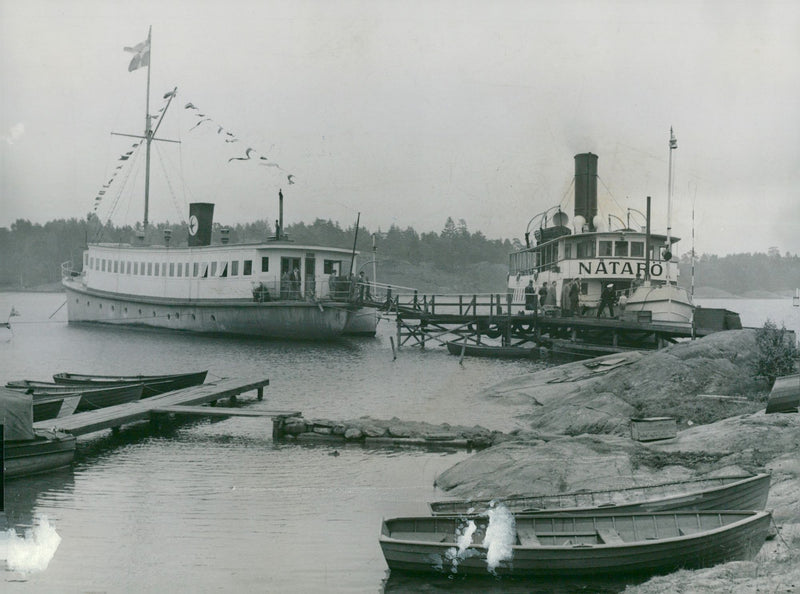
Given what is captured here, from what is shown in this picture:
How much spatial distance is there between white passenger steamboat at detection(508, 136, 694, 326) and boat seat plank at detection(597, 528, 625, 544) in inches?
775

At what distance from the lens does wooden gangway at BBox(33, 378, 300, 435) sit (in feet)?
44.7

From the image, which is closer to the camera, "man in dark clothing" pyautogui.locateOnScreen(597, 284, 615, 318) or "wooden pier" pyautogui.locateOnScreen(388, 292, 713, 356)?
"wooden pier" pyautogui.locateOnScreen(388, 292, 713, 356)

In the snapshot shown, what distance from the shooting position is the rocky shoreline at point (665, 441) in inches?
273

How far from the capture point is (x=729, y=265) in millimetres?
97062

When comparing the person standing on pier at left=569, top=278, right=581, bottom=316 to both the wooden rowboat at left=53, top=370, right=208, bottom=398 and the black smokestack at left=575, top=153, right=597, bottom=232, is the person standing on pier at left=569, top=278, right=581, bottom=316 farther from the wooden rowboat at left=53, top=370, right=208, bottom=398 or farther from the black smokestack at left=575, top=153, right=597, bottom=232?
the wooden rowboat at left=53, top=370, right=208, bottom=398

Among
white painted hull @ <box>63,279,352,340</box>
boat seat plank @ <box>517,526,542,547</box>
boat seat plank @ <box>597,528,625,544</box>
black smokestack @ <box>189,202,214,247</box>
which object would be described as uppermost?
black smokestack @ <box>189,202,214,247</box>

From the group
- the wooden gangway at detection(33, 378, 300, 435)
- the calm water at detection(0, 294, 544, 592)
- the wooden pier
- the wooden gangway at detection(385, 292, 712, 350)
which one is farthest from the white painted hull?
the wooden gangway at detection(33, 378, 300, 435)

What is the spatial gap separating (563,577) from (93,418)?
10329 mm

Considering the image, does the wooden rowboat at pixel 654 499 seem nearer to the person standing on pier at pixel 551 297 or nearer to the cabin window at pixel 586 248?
the cabin window at pixel 586 248

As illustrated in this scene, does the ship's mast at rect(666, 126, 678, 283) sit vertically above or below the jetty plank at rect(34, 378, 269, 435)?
above

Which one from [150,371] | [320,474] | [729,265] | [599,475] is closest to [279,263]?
[150,371]

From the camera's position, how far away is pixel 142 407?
15.7 m

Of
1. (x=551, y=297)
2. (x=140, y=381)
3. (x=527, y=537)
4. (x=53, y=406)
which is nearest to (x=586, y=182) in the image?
(x=551, y=297)

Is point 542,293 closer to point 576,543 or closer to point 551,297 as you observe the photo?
point 551,297
